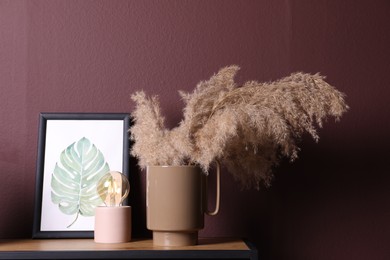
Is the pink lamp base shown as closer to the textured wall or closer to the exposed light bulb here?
the exposed light bulb

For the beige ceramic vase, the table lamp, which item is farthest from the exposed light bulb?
the beige ceramic vase

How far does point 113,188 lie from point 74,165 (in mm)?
212

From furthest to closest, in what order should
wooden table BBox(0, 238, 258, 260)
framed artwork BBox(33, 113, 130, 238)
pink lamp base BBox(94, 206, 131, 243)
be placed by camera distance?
framed artwork BBox(33, 113, 130, 238)
pink lamp base BBox(94, 206, 131, 243)
wooden table BBox(0, 238, 258, 260)

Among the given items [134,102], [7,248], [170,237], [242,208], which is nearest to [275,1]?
[134,102]

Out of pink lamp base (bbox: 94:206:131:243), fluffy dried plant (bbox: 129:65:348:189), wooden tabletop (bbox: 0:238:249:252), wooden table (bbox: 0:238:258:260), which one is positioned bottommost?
wooden table (bbox: 0:238:258:260)

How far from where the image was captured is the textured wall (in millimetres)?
1833

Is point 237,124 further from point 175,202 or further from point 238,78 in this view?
point 238,78

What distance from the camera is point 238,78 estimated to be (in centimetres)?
187

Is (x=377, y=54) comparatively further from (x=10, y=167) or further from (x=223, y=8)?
(x=10, y=167)

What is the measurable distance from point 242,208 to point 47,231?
62 cm

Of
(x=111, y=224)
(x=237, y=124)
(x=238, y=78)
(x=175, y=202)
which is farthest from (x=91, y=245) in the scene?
(x=238, y=78)

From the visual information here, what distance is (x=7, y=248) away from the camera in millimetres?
1550

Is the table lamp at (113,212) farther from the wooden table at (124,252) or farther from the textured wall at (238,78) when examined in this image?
the textured wall at (238,78)

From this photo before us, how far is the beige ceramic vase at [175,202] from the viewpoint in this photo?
61.1 inches
